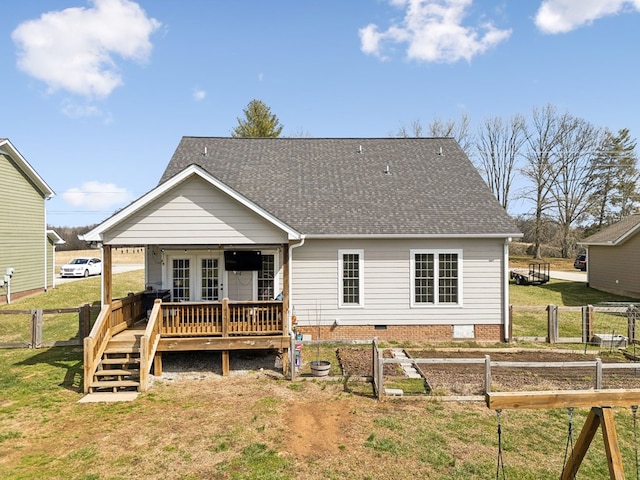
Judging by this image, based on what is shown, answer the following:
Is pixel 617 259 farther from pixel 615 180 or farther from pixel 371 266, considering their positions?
pixel 615 180

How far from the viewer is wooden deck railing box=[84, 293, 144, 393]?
358 inches

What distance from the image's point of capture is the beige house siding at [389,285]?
45.1ft

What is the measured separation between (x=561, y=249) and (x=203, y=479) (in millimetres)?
56749

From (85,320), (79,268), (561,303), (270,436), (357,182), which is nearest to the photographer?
(270,436)

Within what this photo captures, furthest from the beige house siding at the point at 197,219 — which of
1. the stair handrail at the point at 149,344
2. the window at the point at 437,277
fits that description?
the window at the point at 437,277

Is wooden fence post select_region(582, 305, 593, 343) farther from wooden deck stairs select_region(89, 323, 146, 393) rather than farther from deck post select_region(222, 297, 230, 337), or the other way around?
wooden deck stairs select_region(89, 323, 146, 393)

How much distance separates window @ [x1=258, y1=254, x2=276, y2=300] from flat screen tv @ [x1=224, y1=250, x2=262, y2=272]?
1.42 ft

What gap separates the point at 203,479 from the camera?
18.9 feet

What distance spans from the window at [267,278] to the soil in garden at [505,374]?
313 centimetres

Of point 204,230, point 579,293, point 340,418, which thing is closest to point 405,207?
point 204,230

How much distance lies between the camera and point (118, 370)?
31.7 ft

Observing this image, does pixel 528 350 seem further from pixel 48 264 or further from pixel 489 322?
pixel 48 264

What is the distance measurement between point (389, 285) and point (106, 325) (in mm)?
8681

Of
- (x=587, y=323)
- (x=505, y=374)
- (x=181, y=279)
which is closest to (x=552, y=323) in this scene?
(x=587, y=323)
